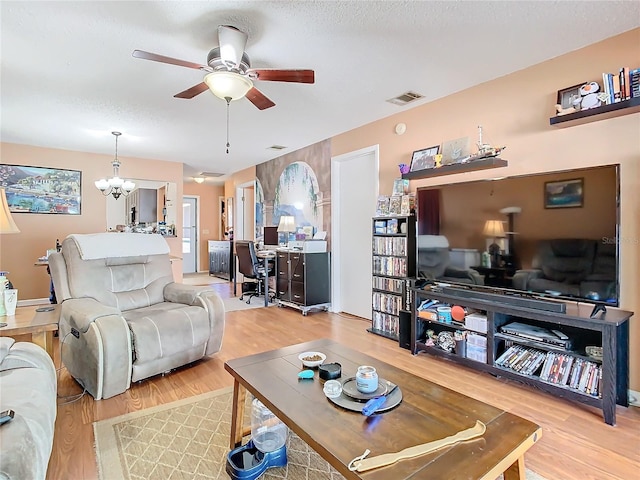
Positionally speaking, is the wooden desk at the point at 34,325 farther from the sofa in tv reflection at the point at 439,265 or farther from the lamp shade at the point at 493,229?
the lamp shade at the point at 493,229

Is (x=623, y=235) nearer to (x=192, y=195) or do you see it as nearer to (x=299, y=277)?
(x=299, y=277)

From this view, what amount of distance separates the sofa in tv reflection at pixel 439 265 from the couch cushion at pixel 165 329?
6.49 ft

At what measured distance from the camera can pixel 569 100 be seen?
2482 mm

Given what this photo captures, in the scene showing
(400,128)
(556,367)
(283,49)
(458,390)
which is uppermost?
(283,49)

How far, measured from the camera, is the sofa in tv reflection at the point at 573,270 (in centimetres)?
216

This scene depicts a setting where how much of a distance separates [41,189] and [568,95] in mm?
6730

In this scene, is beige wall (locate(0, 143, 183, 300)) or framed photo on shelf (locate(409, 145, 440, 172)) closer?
framed photo on shelf (locate(409, 145, 440, 172))

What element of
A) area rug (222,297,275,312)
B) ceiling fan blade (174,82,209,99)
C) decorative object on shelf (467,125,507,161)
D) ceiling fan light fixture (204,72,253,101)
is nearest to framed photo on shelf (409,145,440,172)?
decorative object on shelf (467,125,507,161)

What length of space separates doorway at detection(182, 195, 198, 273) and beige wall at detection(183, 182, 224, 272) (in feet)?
0.42

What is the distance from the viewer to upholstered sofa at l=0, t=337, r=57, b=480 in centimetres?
96

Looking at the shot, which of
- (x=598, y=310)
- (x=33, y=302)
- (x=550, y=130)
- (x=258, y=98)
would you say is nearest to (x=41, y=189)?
(x=33, y=302)

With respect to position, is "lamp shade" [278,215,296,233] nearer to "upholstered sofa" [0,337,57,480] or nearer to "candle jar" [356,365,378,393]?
"upholstered sofa" [0,337,57,480]

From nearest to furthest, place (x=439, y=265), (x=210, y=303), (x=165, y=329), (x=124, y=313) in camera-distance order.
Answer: (x=165, y=329), (x=124, y=313), (x=210, y=303), (x=439, y=265)

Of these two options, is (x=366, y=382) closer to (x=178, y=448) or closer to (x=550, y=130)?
(x=178, y=448)
